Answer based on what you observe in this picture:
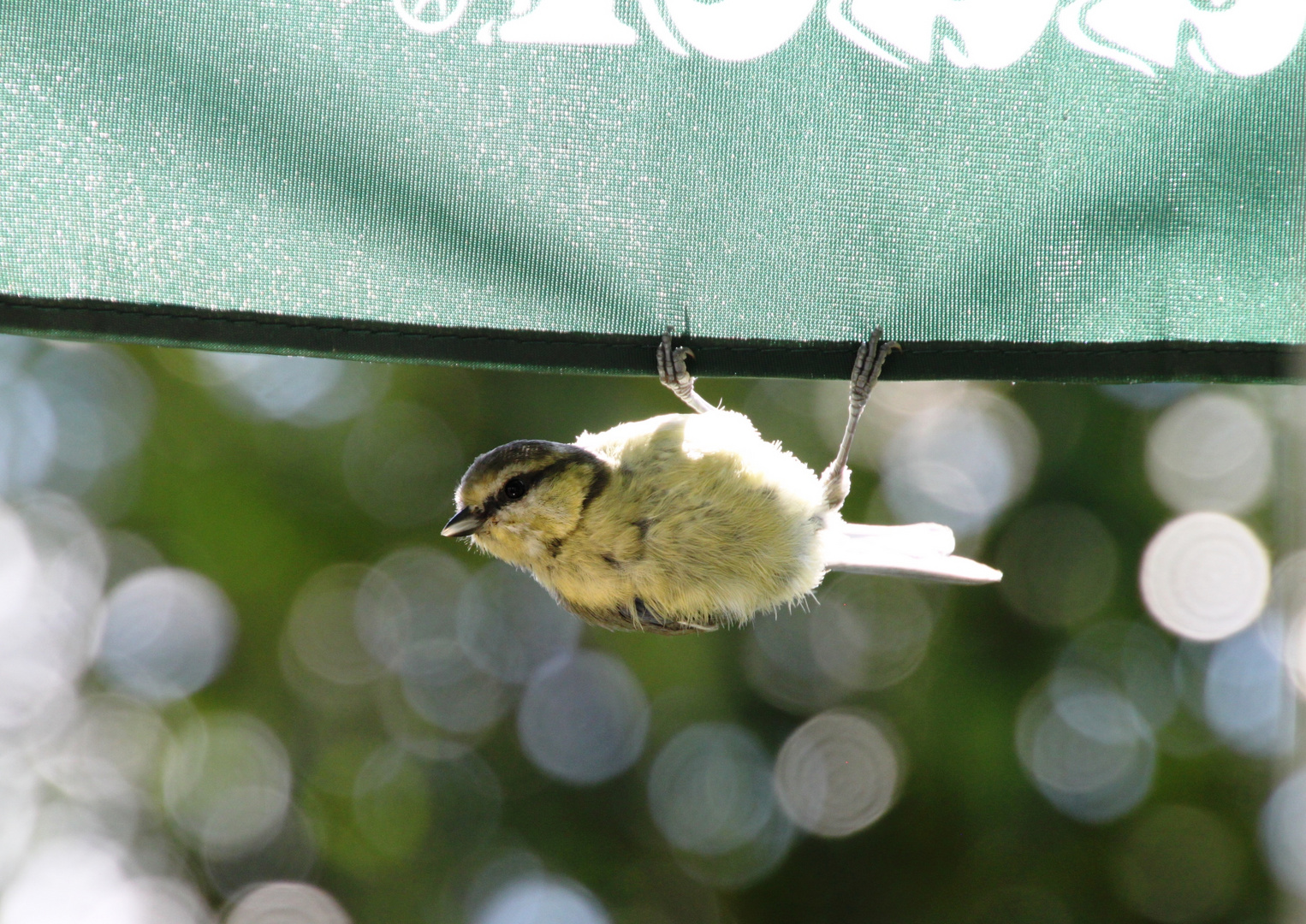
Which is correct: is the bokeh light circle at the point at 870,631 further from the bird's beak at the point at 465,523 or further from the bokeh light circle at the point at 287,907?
the bird's beak at the point at 465,523

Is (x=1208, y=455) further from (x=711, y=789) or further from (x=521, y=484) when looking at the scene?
(x=521, y=484)

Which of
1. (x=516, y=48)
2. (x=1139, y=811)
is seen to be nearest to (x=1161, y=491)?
(x=1139, y=811)

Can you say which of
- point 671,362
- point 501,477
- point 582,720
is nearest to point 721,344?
point 671,362

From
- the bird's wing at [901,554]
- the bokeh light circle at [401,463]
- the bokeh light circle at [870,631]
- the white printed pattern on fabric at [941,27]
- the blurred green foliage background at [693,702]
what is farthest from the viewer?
the bokeh light circle at [870,631]

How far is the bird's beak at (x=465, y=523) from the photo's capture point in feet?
8.66

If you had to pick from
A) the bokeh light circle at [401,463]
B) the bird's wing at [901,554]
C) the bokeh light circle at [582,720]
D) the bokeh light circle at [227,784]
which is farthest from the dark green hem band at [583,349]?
the bokeh light circle at [227,784]

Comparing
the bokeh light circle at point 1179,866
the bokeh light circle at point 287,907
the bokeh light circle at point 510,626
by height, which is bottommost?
the bokeh light circle at point 287,907

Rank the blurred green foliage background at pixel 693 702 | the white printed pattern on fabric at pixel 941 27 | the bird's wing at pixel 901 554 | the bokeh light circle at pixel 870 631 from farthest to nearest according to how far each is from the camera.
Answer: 1. the bokeh light circle at pixel 870 631
2. the blurred green foliage background at pixel 693 702
3. the bird's wing at pixel 901 554
4. the white printed pattern on fabric at pixel 941 27

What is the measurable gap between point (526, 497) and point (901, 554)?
99 cm

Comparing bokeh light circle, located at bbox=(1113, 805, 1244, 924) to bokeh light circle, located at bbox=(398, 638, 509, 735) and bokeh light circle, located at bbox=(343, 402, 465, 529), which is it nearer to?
bokeh light circle, located at bbox=(398, 638, 509, 735)

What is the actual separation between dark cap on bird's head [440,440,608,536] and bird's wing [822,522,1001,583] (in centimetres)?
83

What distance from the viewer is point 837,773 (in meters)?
5.09

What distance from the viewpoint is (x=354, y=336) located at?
1.72 metres

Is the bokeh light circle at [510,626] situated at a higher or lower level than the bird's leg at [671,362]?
higher
